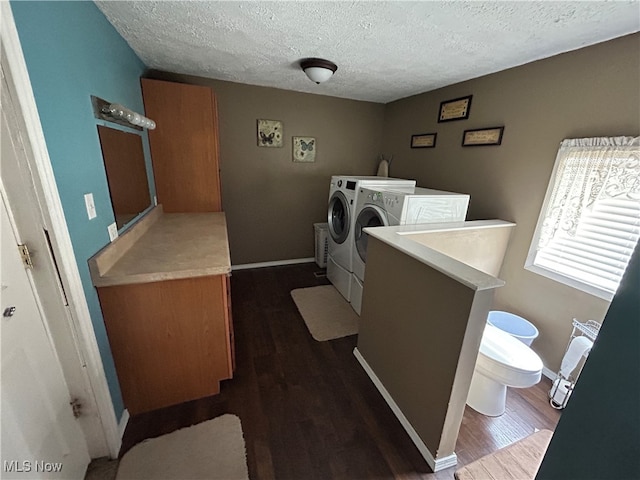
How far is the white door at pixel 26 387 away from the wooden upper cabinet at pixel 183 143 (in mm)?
1619

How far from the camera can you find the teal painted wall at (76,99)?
0.89m

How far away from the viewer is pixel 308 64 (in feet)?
6.78

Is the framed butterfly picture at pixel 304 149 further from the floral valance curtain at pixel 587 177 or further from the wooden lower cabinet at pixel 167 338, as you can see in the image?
the floral valance curtain at pixel 587 177

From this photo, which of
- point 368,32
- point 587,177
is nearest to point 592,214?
point 587,177

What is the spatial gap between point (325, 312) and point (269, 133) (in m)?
2.15

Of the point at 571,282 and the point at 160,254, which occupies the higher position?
the point at 160,254

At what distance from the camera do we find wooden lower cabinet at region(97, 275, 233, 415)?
129cm

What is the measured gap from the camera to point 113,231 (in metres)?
1.42

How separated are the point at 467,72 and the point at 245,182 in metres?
2.47

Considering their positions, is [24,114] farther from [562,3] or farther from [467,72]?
[467,72]

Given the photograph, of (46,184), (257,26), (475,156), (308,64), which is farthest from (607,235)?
(46,184)

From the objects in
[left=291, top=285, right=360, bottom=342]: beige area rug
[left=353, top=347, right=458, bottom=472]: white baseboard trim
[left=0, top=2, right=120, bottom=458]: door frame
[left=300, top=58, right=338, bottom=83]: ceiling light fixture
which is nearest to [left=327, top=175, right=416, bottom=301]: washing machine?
[left=291, top=285, right=360, bottom=342]: beige area rug

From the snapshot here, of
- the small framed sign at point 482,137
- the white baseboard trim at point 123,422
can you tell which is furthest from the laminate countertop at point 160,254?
the small framed sign at point 482,137

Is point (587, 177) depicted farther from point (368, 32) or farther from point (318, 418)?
point (318, 418)
